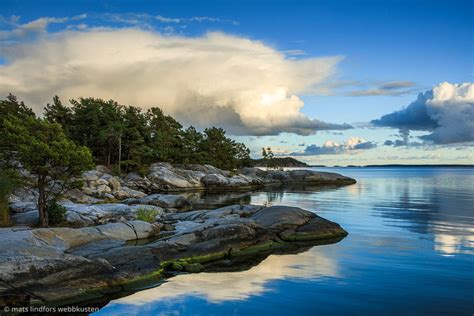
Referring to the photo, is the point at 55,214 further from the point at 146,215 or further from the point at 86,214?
the point at 146,215

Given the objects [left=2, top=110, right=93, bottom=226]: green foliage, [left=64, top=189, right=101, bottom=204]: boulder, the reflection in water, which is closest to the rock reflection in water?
the reflection in water

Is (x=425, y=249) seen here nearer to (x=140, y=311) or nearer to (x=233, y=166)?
(x=140, y=311)

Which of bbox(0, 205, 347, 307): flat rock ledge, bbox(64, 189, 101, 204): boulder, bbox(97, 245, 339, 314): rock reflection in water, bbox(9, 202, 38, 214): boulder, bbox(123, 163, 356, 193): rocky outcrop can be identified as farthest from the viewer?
bbox(123, 163, 356, 193): rocky outcrop

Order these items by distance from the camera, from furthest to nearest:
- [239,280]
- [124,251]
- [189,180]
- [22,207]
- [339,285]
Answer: [189,180], [22,207], [124,251], [239,280], [339,285]

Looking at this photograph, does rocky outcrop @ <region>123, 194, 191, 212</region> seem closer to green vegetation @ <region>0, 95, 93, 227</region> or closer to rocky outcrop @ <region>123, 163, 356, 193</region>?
green vegetation @ <region>0, 95, 93, 227</region>

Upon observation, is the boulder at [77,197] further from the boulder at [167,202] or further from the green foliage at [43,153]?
the green foliage at [43,153]

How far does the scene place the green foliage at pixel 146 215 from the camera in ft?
93.1

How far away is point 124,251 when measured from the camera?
17047mm

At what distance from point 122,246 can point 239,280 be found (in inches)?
256

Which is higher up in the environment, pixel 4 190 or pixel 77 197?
pixel 4 190

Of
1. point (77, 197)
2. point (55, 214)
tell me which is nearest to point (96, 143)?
point (77, 197)

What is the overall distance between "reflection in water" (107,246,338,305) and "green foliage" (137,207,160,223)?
39.6ft

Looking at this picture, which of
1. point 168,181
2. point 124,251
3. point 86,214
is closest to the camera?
point 124,251

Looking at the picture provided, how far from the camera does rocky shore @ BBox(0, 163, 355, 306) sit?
42.8ft
